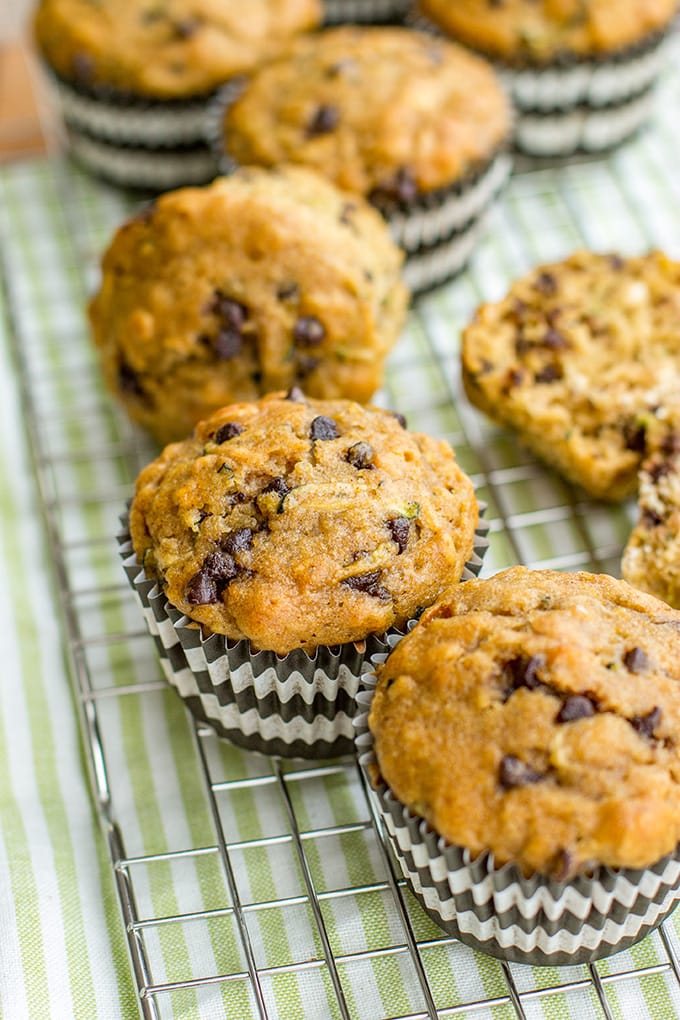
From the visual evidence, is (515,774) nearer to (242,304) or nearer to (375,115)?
(242,304)

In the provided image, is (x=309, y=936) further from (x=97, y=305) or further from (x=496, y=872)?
(x=97, y=305)

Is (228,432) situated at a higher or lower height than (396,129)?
lower

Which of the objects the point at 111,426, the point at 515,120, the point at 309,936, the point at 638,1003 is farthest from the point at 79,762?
the point at 515,120

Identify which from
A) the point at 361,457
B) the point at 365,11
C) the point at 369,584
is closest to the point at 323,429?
the point at 361,457

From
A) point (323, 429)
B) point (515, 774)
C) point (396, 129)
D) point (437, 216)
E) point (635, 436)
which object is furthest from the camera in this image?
point (437, 216)

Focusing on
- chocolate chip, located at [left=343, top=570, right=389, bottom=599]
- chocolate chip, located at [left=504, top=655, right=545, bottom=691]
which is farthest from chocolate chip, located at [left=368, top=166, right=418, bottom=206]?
chocolate chip, located at [left=504, top=655, right=545, bottom=691]

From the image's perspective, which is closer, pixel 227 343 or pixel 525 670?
pixel 525 670

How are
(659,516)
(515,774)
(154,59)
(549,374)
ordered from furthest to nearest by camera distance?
(154,59) < (549,374) < (659,516) < (515,774)

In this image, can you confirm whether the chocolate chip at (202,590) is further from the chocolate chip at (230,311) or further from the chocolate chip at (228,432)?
the chocolate chip at (230,311)
